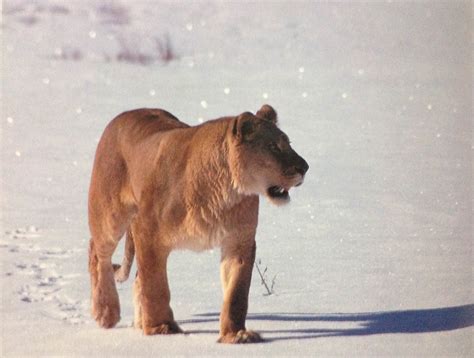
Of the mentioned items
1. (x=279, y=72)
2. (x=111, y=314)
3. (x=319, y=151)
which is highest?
(x=279, y=72)

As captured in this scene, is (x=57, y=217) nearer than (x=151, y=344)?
No

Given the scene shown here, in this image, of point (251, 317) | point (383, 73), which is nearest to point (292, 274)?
point (251, 317)

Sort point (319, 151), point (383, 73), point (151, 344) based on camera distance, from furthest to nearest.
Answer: point (383, 73)
point (319, 151)
point (151, 344)

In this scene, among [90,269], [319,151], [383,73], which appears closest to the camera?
[90,269]

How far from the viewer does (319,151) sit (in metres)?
6.82

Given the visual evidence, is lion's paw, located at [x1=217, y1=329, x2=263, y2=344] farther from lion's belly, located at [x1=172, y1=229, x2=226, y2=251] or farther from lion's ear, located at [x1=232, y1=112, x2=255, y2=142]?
lion's ear, located at [x1=232, y1=112, x2=255, y2=142]

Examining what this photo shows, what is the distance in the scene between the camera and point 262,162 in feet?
12.4

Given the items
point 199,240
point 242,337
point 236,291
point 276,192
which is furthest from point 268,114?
point 242,337

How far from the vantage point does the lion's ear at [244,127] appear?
377 cm

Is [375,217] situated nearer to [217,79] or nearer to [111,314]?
[111,314]

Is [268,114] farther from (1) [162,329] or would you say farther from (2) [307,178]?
(2) [307,178]

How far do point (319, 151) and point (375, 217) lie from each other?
1.19 meters

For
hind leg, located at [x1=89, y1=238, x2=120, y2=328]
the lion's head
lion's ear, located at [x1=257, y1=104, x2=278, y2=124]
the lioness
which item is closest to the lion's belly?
the lioness

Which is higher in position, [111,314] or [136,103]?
[136,103]
